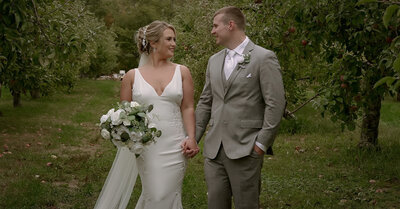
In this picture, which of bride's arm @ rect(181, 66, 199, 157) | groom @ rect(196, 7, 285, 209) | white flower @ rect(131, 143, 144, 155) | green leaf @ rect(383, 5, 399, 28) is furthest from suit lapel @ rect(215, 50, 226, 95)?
green leaf @ rect(383, 5, 399, 28)

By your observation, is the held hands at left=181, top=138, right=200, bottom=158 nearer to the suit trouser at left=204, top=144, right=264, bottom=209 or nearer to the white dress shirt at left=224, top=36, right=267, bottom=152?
the suit trouser at left=204, top=144, right=264, bottom=209

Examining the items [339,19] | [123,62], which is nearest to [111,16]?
[123,62]

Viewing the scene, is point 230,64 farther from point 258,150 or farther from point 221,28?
point 258,150

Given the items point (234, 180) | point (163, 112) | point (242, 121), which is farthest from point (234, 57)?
point (234, 180)

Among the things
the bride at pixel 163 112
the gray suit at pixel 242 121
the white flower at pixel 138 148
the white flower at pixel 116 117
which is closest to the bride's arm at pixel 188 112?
the bride at pixel 163 112

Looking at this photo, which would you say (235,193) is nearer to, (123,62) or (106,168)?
(106,168)

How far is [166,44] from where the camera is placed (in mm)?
4488

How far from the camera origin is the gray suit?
12.4 feet

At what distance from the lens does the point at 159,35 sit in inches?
176

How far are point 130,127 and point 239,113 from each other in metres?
0.93

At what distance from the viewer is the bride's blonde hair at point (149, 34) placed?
447cm

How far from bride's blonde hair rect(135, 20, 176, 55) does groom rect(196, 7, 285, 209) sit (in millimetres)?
659

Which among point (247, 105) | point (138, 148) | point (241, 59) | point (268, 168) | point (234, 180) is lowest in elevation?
point (268, 168)

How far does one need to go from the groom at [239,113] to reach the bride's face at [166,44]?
0.55m
